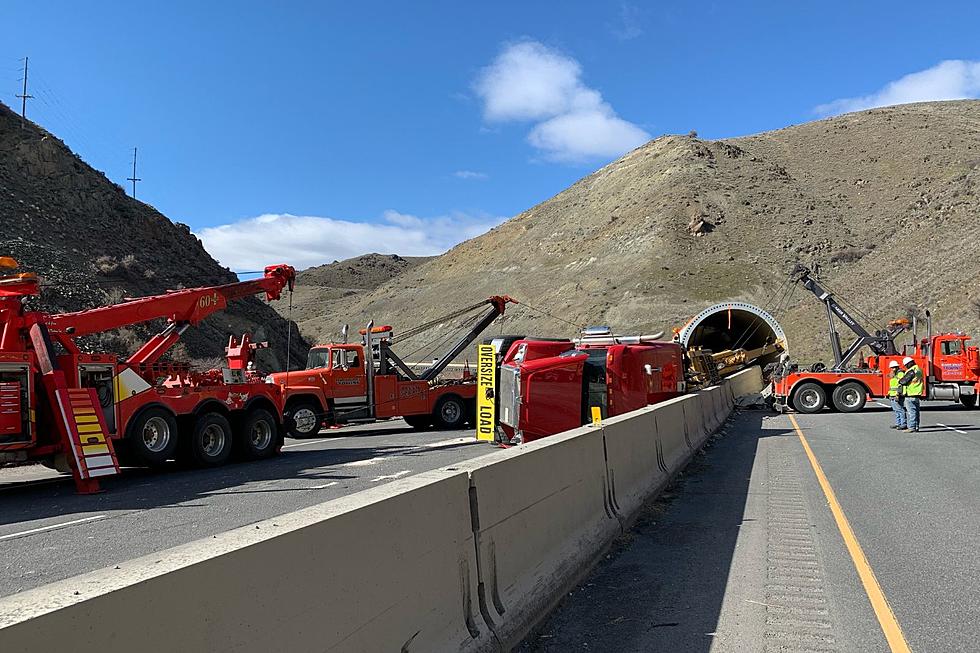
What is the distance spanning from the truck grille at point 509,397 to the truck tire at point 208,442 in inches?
212

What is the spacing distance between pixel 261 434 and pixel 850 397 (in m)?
18.5

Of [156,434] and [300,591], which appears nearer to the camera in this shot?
[300,591]

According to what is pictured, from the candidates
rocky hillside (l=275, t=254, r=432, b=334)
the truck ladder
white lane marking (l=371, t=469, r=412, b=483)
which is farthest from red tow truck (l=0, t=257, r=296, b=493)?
rocky hillside (l=275, t=254, r=432, b=334)

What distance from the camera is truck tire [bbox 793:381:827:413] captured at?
24906 millimetres

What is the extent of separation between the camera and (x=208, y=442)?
14.8 metres

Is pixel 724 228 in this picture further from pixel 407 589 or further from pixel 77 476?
pixel 407 589

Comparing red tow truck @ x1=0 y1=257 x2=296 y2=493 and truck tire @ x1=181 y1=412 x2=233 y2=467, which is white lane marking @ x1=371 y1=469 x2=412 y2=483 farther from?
truck tire @ x1=181 y1=412 x2=233 y2=467

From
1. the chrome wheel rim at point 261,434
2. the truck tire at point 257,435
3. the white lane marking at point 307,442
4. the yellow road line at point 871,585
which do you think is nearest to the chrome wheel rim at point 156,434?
the truck tire at point 257,435

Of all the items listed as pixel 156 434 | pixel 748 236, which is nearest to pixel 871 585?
pixel 156 434

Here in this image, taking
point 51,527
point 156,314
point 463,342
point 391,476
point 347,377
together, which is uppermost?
point 156,314

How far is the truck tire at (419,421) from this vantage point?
22266 millimetres

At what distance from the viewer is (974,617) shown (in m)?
5.24

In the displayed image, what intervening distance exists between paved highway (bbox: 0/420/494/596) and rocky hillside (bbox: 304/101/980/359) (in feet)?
114

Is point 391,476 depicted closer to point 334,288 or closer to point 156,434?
point 156,434
